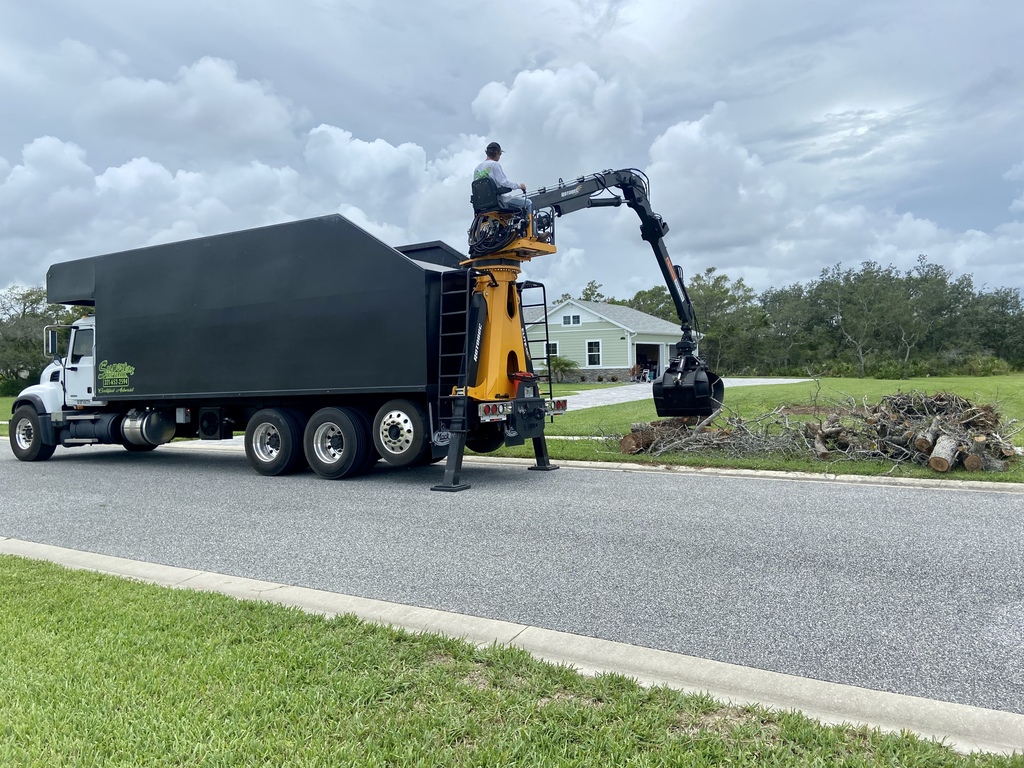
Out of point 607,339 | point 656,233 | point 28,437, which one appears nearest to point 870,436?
point 656,233

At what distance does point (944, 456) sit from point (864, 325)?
51276 millimetres

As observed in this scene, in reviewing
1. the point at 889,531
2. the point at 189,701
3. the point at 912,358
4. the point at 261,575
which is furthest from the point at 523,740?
the point at 912,358

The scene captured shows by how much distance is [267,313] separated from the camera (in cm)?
1171

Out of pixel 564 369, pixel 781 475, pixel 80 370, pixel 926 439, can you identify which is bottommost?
pixel 781 475

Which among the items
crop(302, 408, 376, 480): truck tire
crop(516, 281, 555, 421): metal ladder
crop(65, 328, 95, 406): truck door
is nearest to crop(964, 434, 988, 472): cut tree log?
crop(516, 281, 555, 421): metal ladder

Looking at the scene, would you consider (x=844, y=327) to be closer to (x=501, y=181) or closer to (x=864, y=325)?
(x=864, y=325)

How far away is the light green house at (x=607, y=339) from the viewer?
4803 cm

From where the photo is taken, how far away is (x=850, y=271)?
62.1 metres

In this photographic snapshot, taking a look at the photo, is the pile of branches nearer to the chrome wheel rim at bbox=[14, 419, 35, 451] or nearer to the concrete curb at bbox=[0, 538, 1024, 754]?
the concrete curb at bbox=[0, 538, 1024, 754]

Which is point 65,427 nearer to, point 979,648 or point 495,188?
point 495,188

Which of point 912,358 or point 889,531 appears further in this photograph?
point 912,358

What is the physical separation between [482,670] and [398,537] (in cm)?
349

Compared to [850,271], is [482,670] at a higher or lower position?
lower

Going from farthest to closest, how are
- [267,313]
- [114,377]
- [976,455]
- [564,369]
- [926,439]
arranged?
[564,369] < [114,377] < [267,313] < [926,439] < [976,455]
